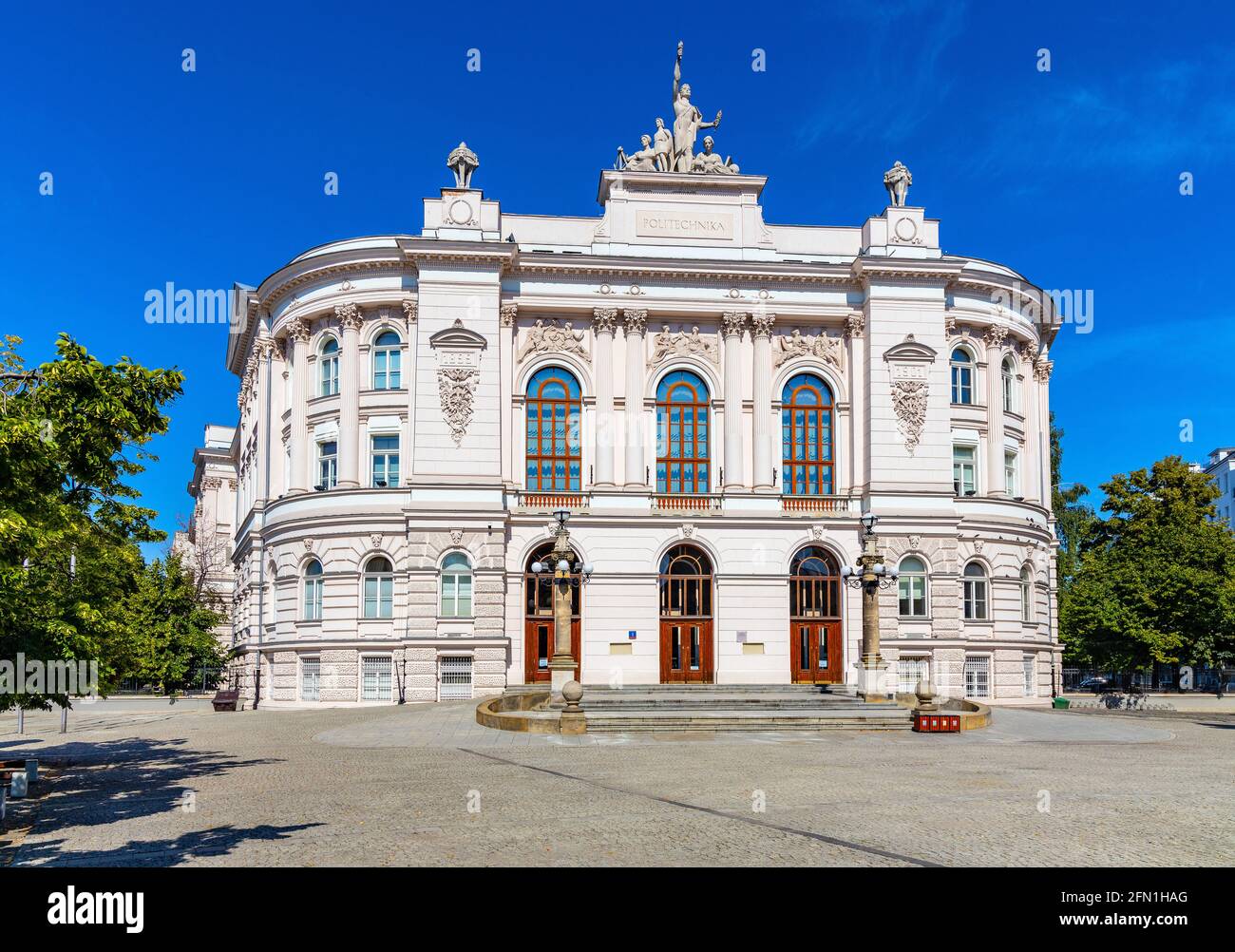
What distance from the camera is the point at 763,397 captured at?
48125 millimetres

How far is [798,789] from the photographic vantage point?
61.2 feet

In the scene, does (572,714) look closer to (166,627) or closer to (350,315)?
(166,627)

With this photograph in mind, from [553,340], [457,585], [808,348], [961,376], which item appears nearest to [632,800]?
[457,585]

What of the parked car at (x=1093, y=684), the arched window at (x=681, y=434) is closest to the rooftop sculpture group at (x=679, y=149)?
the arched window at (x=681, y=434)

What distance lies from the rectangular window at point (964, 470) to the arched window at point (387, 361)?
932 inches

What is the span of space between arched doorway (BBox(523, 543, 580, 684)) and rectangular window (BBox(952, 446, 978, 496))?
17068 millimetres

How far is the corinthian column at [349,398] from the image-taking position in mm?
46250

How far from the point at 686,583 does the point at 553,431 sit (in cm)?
824

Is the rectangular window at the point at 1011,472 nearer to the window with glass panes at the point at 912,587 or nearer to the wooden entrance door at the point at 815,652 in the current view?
the window with glass panes at the point at 912,587

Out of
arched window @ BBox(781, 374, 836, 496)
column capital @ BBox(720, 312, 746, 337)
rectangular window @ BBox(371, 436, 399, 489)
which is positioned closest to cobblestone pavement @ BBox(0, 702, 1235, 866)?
rectangular window @ BBox(371, 436, 399, 489)

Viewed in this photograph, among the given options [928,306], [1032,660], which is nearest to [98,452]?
[928,306]

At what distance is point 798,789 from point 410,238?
32.2 metres

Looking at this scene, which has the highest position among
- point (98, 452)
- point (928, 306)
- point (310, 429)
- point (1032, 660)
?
point (928, 306)
